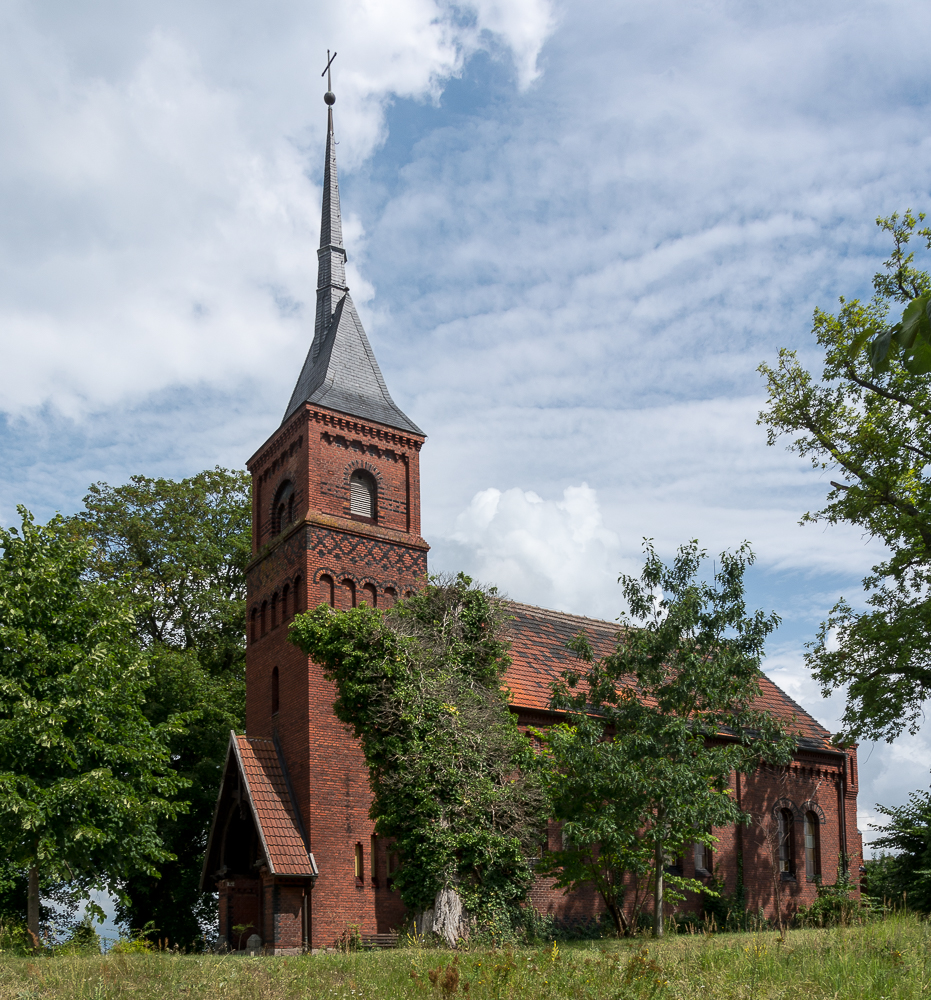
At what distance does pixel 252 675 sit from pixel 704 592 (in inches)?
532

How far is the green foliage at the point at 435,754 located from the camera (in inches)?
722

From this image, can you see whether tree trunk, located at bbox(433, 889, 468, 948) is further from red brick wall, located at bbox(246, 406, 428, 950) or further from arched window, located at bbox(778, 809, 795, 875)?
arched window, located at bbox(778, 809, 795, 875)

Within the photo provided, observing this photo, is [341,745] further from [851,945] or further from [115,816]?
[851,945]

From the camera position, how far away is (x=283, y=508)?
2864 centimetres

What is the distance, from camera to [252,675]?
91.2ft

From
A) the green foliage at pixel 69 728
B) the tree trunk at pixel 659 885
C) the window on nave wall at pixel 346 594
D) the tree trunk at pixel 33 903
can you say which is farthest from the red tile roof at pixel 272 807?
the tree trunk at pixel 659 885

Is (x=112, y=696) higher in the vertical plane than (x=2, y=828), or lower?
higher

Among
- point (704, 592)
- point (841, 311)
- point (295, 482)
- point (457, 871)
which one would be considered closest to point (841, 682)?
point (704, 592)

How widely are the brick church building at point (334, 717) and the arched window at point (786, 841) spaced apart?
6 cm

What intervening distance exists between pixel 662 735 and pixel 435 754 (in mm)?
4922

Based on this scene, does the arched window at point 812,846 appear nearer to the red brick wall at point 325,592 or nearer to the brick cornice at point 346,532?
the red brick wall at point 325,592

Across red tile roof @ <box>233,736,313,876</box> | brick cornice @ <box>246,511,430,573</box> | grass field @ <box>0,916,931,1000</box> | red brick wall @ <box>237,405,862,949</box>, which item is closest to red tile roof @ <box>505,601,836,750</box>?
red brick wall @ <box>237,405,862,949</box>

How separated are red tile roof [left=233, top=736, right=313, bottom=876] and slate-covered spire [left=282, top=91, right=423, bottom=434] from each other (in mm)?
9723

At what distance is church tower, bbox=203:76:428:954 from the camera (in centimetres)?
2280
